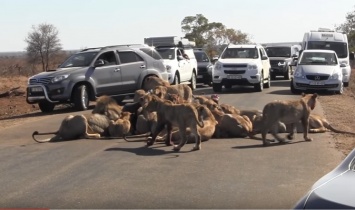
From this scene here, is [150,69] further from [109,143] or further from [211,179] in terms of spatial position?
[211,179]

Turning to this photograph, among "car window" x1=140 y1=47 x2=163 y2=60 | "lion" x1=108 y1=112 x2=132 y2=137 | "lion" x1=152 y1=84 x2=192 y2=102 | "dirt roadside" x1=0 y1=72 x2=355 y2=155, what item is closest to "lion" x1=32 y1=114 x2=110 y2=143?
"lion" x1=108 y1=112 x2=132 y2=137

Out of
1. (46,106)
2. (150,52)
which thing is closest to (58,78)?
(46,106)

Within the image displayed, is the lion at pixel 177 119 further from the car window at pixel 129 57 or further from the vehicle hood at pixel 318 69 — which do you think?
the vehicle hood at pixel 318 69

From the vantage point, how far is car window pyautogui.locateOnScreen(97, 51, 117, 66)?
61.9 ft

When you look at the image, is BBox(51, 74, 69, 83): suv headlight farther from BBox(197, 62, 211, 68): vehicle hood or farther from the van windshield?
the van windshield

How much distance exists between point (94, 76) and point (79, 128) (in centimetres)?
640

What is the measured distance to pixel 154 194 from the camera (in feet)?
23.6

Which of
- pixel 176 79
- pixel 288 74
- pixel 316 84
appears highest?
pixel 176 79

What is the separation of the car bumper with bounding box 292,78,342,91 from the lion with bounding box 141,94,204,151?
12.9 m

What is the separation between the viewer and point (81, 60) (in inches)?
745

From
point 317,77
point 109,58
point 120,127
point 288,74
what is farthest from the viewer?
point 288,74

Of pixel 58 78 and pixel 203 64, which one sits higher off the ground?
pixel 58 78

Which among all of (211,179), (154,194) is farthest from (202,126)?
(154,194)

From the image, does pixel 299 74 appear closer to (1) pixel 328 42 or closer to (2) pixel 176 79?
(2) pixel 176 79
